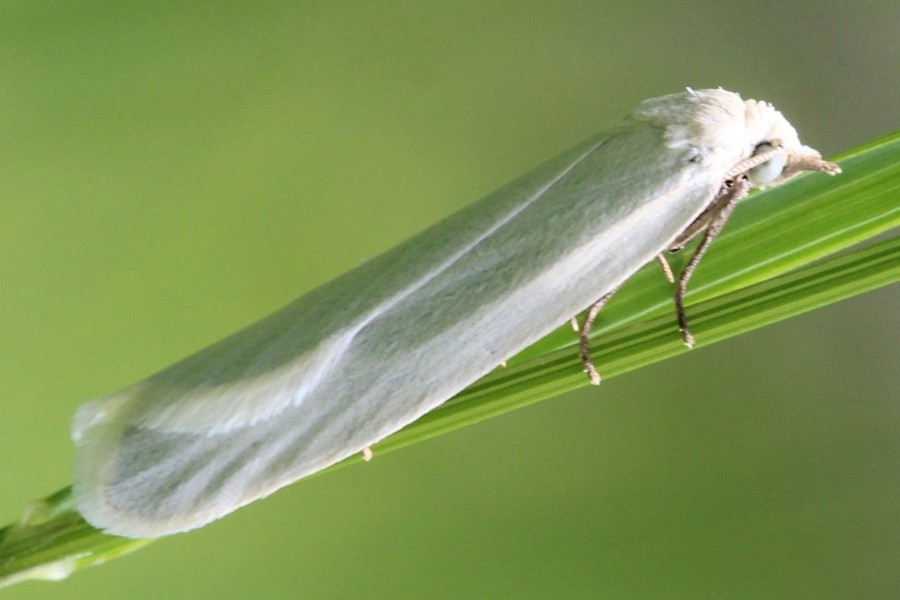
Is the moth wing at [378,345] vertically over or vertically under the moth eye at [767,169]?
under

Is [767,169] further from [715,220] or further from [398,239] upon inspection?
[398,239]

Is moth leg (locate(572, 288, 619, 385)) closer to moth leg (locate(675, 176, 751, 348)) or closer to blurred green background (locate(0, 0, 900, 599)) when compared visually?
moth leg (locate(675, 176, 751, 348))

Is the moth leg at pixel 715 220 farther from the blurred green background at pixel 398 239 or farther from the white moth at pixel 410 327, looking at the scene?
the blurred green background at pixel 398 239

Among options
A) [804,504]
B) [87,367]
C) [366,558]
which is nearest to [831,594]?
[804,504]

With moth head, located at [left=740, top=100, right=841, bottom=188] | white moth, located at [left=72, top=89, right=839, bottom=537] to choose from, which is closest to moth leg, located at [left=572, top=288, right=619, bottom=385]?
white moth, located at [left=72, top=89, right=839, bottom=537]

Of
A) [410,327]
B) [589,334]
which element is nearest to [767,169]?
[589,334]

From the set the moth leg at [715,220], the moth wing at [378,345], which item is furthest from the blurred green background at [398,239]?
the moth leg at [715,220]
